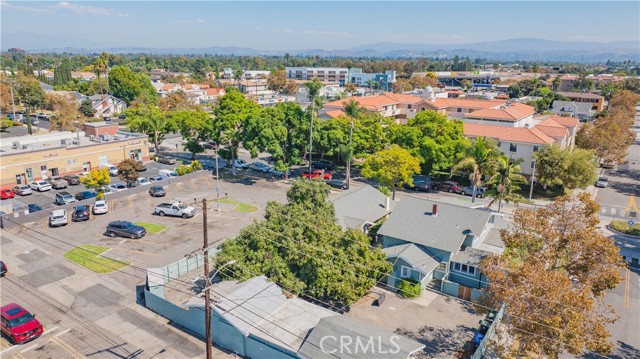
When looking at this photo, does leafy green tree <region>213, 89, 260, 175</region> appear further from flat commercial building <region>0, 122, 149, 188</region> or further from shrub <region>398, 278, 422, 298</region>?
shrub <region>398, 278, 422, 298</region>

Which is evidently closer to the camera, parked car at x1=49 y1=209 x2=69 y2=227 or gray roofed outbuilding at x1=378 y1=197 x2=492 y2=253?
gray roofed outbuilding at x1=378 y1=197 x2=492 y2=253

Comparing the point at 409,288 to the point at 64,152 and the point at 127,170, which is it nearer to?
the point at 127,170

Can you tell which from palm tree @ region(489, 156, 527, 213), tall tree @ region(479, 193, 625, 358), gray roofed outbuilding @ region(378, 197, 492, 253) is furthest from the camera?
palm tree @ region(489, 156, 527, 213)

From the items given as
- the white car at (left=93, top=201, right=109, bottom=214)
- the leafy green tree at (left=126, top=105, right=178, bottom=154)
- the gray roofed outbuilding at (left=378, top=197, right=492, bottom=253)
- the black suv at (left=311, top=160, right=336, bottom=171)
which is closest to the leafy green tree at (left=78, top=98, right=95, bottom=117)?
the leafy green tree at (left=126, top=105, right=178, bottom=154)

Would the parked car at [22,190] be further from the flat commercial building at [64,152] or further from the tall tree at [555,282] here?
the tall tree at [555,282]

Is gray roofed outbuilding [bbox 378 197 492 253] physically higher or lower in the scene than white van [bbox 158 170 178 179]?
higher

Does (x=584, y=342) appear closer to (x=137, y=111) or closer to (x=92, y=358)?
(x=92, y=358)

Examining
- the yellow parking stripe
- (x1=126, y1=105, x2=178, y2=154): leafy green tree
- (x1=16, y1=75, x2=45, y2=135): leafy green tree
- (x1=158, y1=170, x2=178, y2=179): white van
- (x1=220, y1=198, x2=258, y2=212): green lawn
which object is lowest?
the yellow parking stripe
